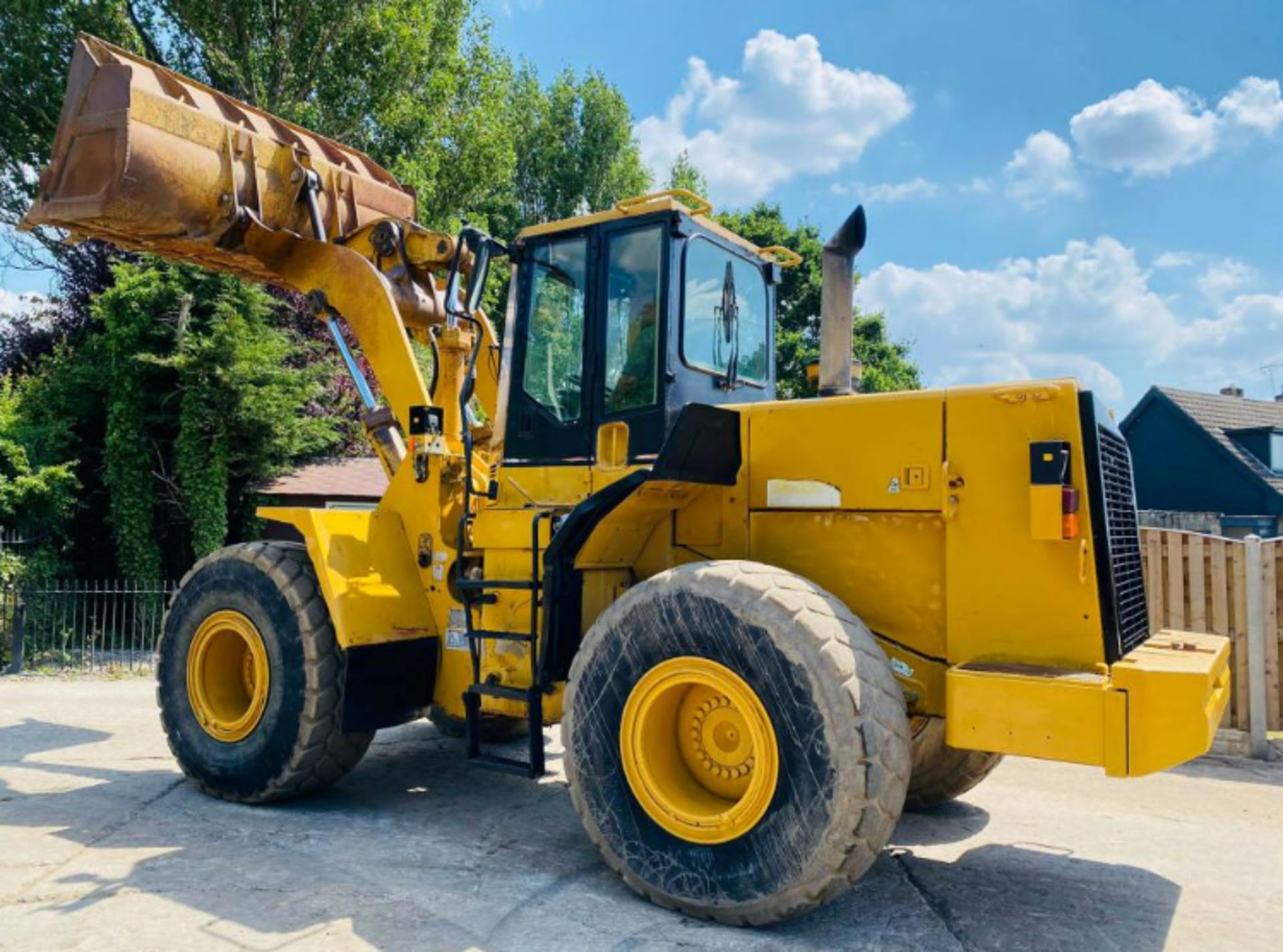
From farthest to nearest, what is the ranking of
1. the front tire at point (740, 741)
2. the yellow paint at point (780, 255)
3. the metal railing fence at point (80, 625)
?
the metal railing fence at point (80, 625), the yellow paint at point (780, 255), the front tire at point (740, 741)

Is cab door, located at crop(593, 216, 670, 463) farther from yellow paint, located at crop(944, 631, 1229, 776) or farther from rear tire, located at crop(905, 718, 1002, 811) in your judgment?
rear tire, located at crop(905, 718, 1002, 811)

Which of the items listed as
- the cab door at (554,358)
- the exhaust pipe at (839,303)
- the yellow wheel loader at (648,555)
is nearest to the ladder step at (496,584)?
the yellow wheel loader at (648,555)

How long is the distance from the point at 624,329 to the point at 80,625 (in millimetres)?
12575

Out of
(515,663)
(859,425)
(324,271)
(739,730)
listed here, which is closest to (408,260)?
(324,271)

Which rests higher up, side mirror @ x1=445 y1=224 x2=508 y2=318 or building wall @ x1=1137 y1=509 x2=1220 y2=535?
side mirror @ x1=445 y1=224 x2=508 y2=318

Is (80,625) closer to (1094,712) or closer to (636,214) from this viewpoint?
(636,214)

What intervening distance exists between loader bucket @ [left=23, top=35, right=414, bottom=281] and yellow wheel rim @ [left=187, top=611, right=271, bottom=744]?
2334 millimetres

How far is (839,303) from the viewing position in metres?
4.95

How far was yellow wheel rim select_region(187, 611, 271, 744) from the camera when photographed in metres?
5.58

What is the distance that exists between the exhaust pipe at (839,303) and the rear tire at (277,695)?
2.96 m

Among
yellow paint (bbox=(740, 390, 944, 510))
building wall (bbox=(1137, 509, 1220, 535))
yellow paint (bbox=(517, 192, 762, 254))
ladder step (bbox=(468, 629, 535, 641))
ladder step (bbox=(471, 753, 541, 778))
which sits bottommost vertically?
ladder step (bbox=(471, 753, 541, 778))

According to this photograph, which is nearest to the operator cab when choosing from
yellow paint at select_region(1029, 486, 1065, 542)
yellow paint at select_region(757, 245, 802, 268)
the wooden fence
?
yellow paint at select_region(757, 245, 802, 268)

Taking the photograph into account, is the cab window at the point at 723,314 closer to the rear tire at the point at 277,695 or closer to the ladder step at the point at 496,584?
the ladder step at the point at 496,584

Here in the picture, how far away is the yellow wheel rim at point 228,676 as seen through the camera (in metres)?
5.58
